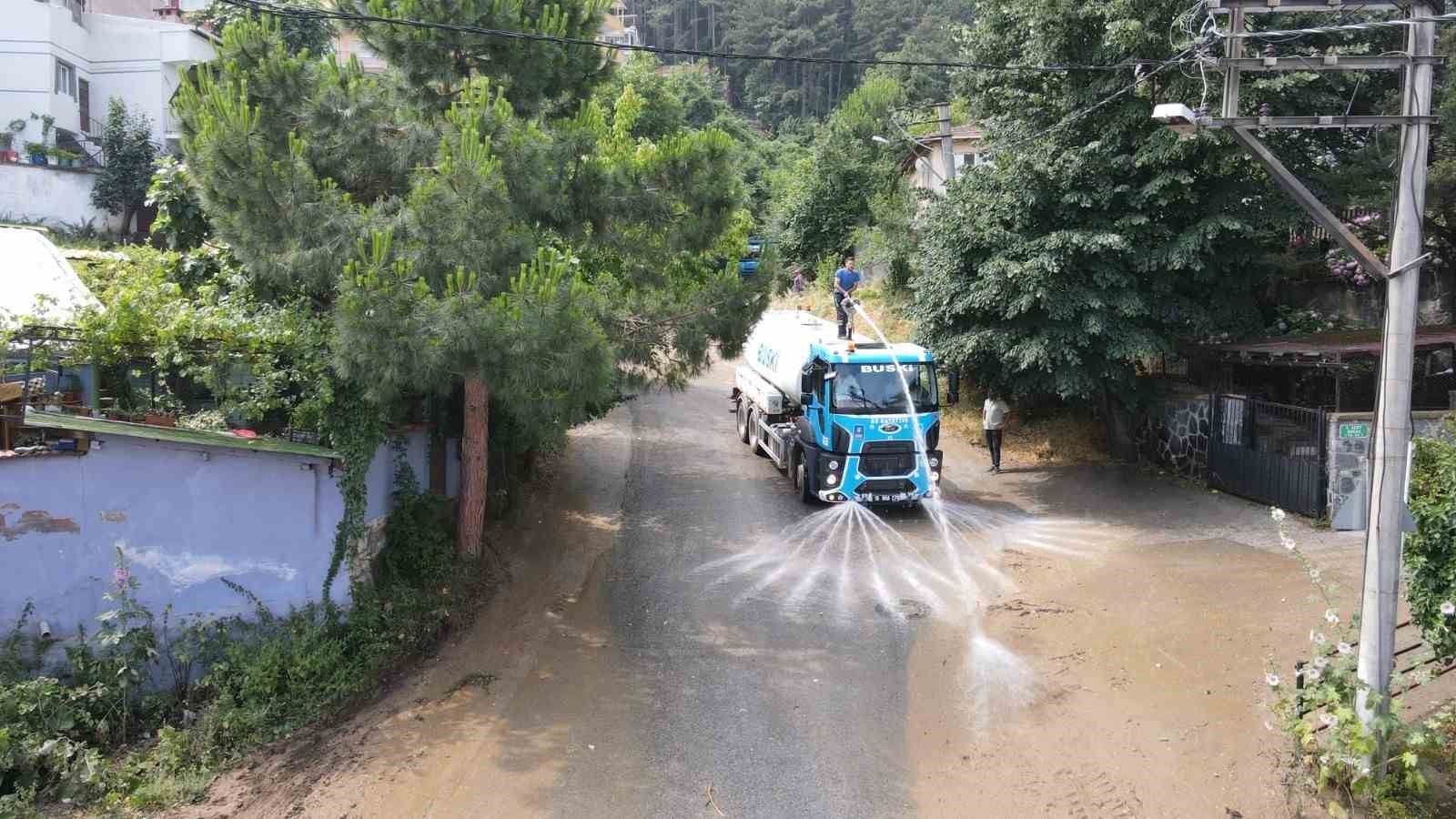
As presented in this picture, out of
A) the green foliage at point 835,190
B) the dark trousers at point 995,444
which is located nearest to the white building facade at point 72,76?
the green foliage at point 835,190

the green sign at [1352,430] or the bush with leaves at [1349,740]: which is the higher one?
the green sign at [1352,430]

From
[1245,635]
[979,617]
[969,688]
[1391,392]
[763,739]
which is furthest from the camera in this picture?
[979,617]

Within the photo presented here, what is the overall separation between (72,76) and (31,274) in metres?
18.4

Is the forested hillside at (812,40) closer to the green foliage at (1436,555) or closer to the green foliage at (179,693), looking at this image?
the green foliage at (179,693)

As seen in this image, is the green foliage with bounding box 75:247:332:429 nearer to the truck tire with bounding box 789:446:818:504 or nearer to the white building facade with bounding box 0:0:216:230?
the truck tire with bounding box 789:446:818:504

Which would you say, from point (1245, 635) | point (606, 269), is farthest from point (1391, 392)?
point (606, 269)

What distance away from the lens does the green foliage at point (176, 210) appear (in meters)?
14.3

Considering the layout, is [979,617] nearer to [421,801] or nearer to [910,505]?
[910,505]

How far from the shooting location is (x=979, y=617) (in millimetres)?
12086

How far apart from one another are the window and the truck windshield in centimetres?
2462

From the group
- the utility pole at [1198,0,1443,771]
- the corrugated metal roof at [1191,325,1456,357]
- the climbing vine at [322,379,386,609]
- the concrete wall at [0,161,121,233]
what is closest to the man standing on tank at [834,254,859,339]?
the corrugated metal roof at [1191,325,1456,357]

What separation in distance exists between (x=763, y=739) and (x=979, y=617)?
397 cm

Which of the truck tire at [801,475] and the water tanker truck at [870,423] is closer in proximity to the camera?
the water tanker truck at [870,423]

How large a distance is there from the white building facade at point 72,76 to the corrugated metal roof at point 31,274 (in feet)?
37.8
